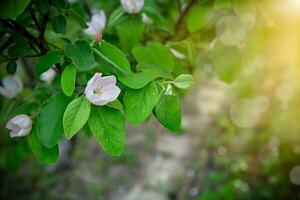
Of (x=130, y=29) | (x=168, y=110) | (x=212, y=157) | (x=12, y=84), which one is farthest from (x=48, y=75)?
(x=212, y=157)

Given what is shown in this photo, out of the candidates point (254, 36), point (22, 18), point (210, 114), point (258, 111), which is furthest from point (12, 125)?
point (210, 114)

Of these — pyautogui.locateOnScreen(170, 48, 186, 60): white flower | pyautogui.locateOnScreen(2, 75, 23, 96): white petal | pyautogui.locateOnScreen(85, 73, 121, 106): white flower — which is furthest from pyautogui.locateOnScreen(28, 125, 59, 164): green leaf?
pyautogui.locateOnScreen(170, 48, 186, 60): white flower

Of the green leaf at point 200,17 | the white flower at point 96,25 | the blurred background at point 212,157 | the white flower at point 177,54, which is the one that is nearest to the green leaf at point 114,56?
the white flower at point 96,25

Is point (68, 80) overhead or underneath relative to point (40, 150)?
overhead

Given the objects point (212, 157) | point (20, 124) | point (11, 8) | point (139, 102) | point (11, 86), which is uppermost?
point (11, 8)

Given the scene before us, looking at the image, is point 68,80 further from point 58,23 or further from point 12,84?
point 12,84

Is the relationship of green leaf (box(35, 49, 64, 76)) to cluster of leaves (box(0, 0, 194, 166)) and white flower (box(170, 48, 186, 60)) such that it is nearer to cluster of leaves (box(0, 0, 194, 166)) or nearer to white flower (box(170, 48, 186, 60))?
cluster of leaves (box(0, 0, 194, 166))
